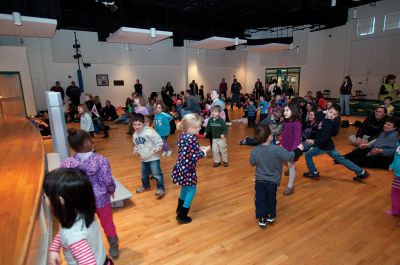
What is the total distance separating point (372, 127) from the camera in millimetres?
5273

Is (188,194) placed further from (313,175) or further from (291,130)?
(313,175)

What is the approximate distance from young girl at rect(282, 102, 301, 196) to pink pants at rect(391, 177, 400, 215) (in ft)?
3.57

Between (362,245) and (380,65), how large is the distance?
1367cm

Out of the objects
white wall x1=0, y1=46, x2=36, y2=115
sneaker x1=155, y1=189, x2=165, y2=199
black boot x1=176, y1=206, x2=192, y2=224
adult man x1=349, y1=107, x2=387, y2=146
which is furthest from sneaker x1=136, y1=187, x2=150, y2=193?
white wall x1=0, y1=46, x2=36, y2=115

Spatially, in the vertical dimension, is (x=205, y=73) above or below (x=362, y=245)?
above

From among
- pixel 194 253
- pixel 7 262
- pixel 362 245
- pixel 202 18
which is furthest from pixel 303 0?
pixel 7 262

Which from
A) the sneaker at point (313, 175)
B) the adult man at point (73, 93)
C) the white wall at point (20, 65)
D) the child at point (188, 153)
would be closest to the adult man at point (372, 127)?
the sneaker at point (313, 175)

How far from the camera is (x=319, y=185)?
365 cm

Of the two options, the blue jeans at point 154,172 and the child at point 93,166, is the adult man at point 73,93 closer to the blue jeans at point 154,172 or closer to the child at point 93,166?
the blue jeans at point 154,172

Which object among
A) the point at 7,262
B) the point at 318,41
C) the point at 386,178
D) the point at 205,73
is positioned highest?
the point at 318,41

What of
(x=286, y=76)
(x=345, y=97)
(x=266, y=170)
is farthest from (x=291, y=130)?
(x=286, y=76)

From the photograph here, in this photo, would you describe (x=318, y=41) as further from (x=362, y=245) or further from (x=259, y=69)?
(x=362, y=245)

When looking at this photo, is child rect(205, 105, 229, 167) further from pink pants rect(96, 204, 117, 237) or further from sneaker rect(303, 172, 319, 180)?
pink pants rect(96, 204, 117, 237)

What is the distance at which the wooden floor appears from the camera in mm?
2188
